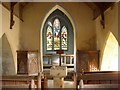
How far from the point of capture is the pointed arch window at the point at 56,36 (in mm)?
11812

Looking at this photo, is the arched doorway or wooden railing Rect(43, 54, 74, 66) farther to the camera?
the arched doorway

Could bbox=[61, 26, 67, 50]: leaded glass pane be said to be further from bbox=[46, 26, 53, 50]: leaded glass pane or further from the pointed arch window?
bbox=[46, 26, 53, 50]: leaded glass pane

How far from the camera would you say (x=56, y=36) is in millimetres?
11938

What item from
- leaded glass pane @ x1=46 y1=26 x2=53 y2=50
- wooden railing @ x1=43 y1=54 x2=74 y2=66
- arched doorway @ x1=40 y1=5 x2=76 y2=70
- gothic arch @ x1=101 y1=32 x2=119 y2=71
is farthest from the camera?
leaded glass pane @ x1=46 y1=26 x2=53 y2=50

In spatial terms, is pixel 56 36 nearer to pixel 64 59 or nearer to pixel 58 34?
pixel 58 34

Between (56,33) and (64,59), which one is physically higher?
(56,33)

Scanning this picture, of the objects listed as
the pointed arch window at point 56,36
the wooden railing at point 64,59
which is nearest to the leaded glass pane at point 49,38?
the pointed arch window at point 56,36

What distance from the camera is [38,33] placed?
8227 millimetres

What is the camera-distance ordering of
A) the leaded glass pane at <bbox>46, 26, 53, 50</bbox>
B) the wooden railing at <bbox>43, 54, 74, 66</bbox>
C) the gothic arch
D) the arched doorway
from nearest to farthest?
the gothic arch → the wooden railing at <bbox>43, 54, 74, 66</bbox> → the arched doorway → the leaded glass pane at <bbox>46, 26, 53, 50</bbox>

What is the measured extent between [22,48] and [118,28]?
4972 millimetres

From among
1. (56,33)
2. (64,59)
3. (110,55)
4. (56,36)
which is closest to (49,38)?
(56,36)

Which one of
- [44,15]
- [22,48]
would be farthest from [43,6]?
[22,48]

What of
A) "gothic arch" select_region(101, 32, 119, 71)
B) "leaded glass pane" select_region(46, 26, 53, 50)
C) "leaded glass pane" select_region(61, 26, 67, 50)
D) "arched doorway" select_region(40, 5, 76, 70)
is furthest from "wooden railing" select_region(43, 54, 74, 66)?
"gothic arch" select_region(101, 32, 119, 71)

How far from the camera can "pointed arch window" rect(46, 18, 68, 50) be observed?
38.8 feet
